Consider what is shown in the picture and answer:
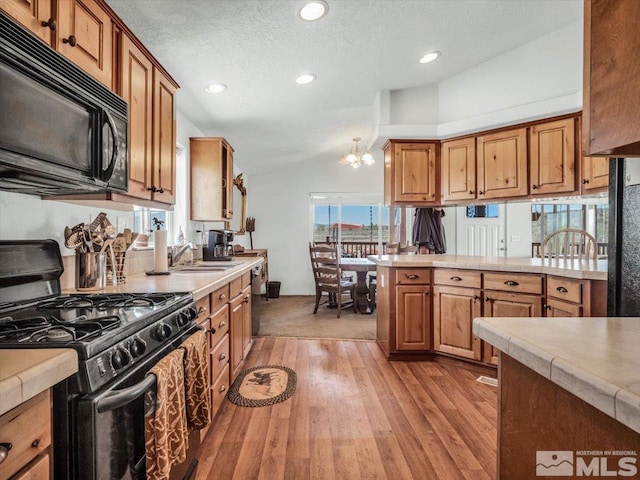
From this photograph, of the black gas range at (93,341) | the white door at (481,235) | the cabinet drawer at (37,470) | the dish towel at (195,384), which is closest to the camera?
the cabinet drawer at (37,470)

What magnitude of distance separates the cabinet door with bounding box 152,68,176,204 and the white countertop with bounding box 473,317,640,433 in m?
1.84

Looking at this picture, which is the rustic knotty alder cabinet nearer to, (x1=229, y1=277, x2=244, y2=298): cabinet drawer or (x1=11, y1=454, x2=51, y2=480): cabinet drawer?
(x1=11, y1=454, x2=51, y2=480): cabinet drawer

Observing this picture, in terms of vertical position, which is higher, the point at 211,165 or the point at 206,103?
the point at 206,103

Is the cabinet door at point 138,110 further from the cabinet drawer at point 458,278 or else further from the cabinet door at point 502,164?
the cabinet door at point 502,164

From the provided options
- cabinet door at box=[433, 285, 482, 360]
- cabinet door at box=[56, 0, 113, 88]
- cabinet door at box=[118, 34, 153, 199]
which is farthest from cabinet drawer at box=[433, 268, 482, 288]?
cabinet door at box=[56, 0, 113, 88]

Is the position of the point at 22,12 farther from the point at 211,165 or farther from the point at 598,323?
the point at 211,165

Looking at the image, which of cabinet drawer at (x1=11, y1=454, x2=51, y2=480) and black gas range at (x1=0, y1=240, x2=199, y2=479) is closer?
cabinet drawer at (x1=11, y1=454, x2=51, y2=480)

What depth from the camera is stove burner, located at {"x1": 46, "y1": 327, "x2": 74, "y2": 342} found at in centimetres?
85

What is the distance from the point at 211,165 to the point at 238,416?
87.4 inches

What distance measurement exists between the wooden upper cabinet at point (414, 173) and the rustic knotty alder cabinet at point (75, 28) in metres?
2.78

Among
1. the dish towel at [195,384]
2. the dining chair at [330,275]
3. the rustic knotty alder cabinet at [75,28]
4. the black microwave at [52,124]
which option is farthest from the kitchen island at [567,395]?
the dining chair at [330,275]

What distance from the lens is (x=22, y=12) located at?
1.03 metres

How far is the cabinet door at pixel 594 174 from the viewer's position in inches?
105

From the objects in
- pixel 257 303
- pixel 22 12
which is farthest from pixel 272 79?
pixel 257 303
